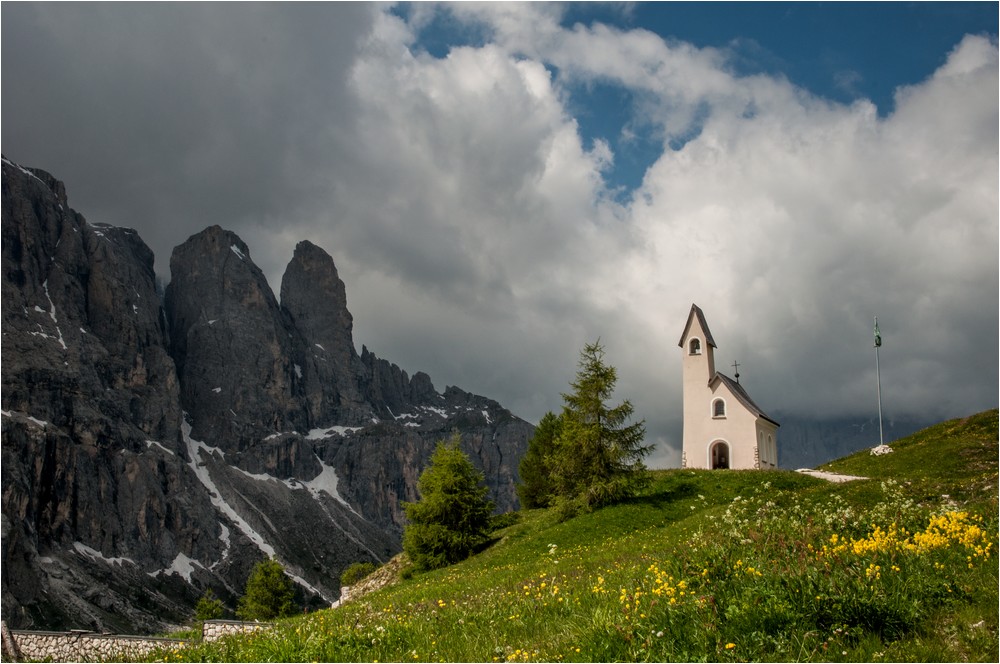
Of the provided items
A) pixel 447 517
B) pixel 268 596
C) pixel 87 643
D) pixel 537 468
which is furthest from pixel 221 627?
pixel 268 596

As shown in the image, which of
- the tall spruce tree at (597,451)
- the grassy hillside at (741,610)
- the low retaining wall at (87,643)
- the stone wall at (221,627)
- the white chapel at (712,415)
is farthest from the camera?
the white chapel at (712,415)

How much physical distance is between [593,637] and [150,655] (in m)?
11.4

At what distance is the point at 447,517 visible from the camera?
3744cm

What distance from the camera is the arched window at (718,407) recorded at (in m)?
53.3

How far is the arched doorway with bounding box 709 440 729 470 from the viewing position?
53312mm

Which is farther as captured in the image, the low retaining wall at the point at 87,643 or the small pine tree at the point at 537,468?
the small pine tree at the point at 537,468

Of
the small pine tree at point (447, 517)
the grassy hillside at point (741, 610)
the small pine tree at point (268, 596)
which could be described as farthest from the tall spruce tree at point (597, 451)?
the small pine tree at point (268, 596)

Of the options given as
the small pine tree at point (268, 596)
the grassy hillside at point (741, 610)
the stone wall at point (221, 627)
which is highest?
the grassy hillside at point (741, 610)

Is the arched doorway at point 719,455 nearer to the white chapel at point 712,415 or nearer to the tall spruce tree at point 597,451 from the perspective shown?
the white chapel at point 712,415

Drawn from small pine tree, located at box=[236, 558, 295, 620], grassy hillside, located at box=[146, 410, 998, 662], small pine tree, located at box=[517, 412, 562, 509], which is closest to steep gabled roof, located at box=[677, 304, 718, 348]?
small pine tree, located at box=[517, 412, 562, 509]

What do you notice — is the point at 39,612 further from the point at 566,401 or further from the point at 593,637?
the point at 593,637

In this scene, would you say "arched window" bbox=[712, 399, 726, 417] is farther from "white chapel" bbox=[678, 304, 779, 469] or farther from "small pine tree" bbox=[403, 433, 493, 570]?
"small pine tree" bbox=[403, 433, 493, 570]

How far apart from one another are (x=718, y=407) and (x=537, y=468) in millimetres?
13659

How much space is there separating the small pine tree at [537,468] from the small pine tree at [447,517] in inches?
599
